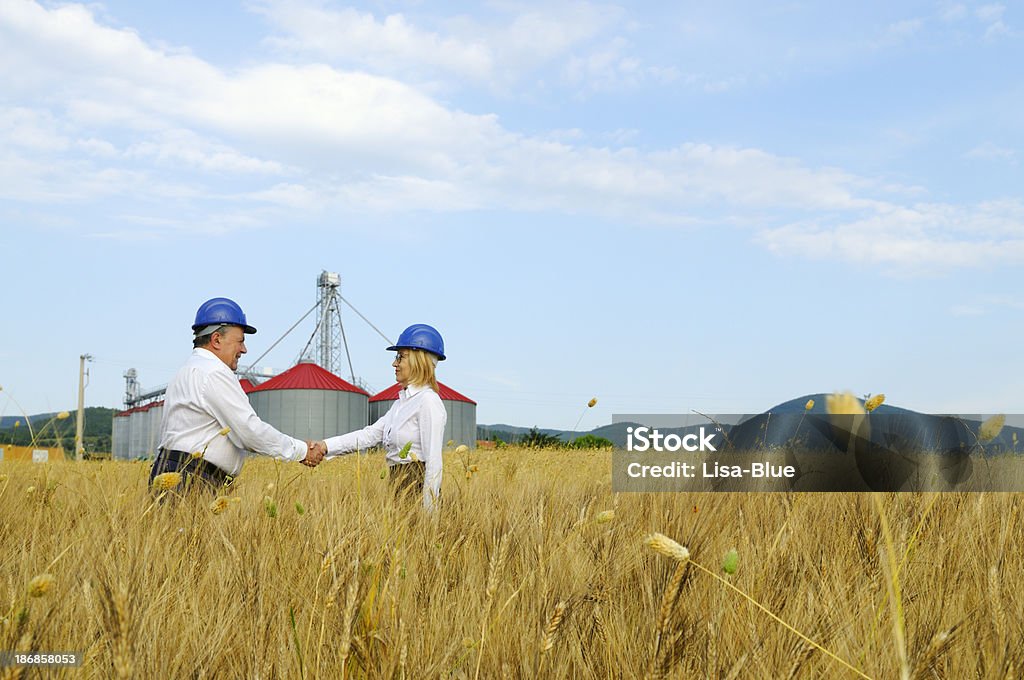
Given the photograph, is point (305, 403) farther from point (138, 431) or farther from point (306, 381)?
point (138, 431)

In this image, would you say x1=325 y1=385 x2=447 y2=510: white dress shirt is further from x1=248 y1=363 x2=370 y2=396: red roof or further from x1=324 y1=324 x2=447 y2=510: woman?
x1=248 y1=363 x2=370 y2=396: red roof

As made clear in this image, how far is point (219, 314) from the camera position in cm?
514

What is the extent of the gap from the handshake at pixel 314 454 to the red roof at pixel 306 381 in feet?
111

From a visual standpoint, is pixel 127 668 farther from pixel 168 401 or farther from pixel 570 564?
pixel 168 401

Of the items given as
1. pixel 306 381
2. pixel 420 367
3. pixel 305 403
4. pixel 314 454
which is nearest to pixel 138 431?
pixel 306 381

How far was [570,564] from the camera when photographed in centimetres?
223

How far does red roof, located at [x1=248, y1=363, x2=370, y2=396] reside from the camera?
127 ft

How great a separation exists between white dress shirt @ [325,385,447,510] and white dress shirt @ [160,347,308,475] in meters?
0.66

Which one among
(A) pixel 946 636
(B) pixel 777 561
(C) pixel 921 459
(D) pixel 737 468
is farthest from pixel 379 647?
(C) pixel 921 459

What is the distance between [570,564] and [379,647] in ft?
2.44

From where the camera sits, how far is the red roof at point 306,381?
38.6 meters

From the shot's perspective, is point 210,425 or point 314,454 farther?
point 314,454

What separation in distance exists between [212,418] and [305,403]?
1358 inches

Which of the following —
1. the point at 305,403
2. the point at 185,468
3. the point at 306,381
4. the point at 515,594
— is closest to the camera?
the point at 515,594
